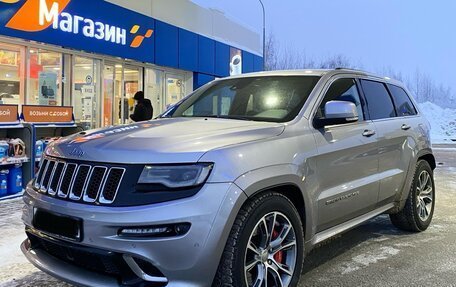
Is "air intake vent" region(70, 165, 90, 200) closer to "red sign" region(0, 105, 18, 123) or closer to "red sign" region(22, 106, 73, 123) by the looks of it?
"red sign" region(0, 105, 18, 123)

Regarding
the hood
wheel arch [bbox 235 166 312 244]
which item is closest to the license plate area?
the hood

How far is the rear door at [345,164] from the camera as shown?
3.82 meters

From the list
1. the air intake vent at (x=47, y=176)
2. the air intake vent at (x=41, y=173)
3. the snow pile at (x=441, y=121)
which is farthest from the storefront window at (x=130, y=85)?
the snow pile at (x=441, y=121)

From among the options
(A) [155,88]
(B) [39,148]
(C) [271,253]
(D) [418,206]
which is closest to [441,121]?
(A) [155,88]

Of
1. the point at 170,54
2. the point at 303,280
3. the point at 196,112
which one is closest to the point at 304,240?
the point at 303,280

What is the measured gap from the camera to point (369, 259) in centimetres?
465

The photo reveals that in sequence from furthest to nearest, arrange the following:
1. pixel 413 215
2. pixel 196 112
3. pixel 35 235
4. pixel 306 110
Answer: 1. pixel 413 215
2. pixel 196 112
3. pixel 306 110
4. pixel 35 235

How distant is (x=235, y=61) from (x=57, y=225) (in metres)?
16.1

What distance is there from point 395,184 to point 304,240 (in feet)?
5.95

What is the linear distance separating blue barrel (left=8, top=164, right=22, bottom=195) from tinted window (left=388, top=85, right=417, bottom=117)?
5923 millimetres

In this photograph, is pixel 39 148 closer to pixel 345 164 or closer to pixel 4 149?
pixel 4 149

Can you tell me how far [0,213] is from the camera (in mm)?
6371

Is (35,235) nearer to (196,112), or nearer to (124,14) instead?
(196,112)

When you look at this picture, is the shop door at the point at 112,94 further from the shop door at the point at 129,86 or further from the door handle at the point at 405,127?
the door handle at the point at 405,127
